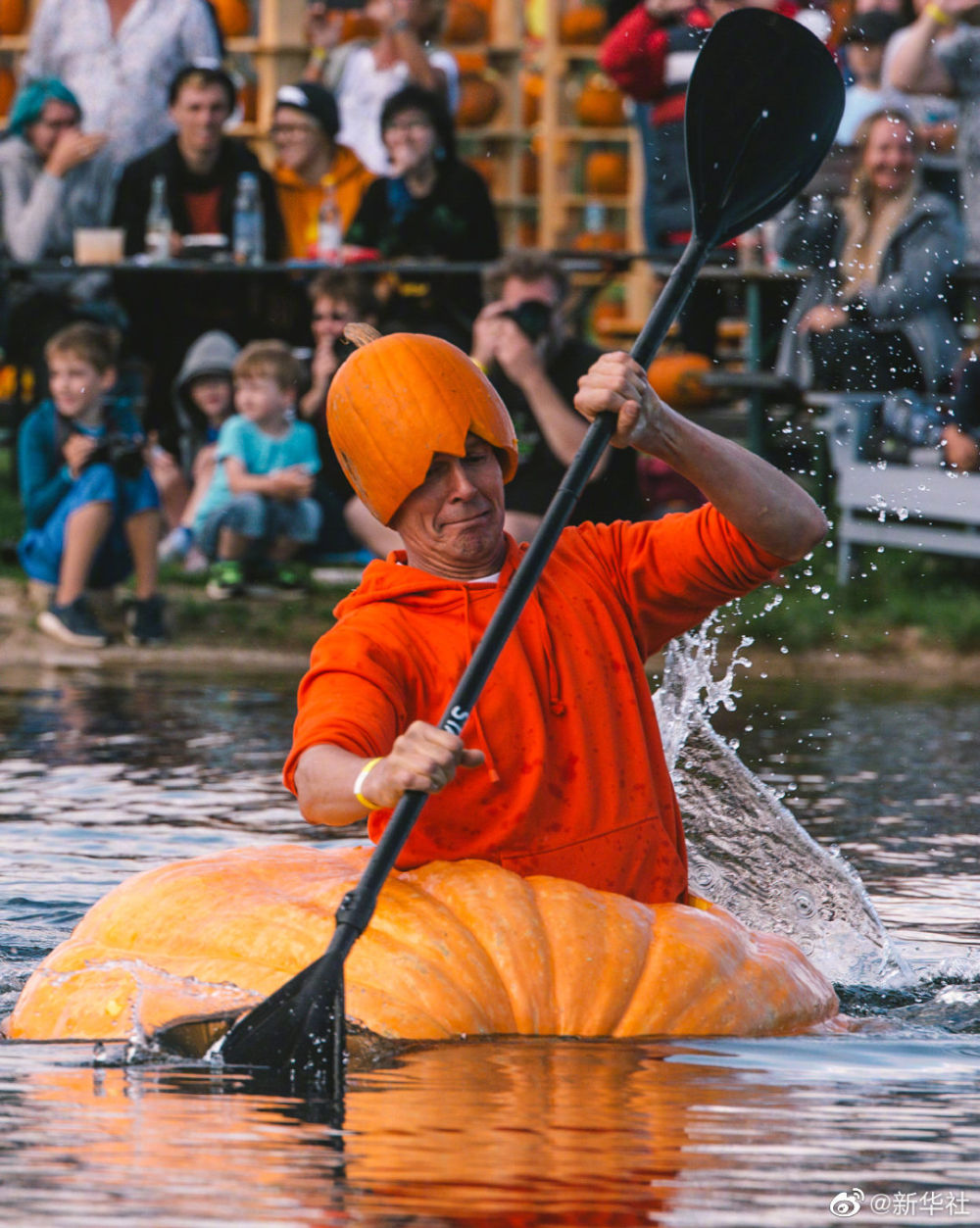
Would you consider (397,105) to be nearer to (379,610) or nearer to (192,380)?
(192,380)

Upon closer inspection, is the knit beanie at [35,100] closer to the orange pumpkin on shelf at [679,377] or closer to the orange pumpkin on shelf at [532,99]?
the orange pumpkin on shelf at [679,377]

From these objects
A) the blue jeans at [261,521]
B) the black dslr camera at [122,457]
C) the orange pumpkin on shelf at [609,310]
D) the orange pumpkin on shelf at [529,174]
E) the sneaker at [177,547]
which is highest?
the orange pumpkin on shelf at [529,174]

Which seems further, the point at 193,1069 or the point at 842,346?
the point at 842,346

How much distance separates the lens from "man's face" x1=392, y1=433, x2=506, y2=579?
3990 millimetres

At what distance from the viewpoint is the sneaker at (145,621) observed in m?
9.31

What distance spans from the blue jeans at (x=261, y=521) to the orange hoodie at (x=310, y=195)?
193 cm

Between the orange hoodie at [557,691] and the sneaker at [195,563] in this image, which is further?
the sneaker at [195,563]

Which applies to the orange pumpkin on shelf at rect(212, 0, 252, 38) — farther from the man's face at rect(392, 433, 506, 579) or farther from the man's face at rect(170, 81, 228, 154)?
the man's face at rect(392, 433, 506, 579)

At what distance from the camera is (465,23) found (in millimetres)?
14617

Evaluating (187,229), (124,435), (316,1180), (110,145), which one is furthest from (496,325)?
(316,1180)

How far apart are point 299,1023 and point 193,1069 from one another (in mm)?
204

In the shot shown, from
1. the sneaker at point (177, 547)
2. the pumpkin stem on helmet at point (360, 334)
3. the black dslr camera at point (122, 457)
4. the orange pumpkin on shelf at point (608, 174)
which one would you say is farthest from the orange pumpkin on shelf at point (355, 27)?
the pumpkin stem on helmet at point (360, 334)

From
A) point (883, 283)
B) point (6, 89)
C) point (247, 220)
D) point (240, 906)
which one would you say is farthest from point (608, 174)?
point (240, 906)

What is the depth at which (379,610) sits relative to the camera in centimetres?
399
